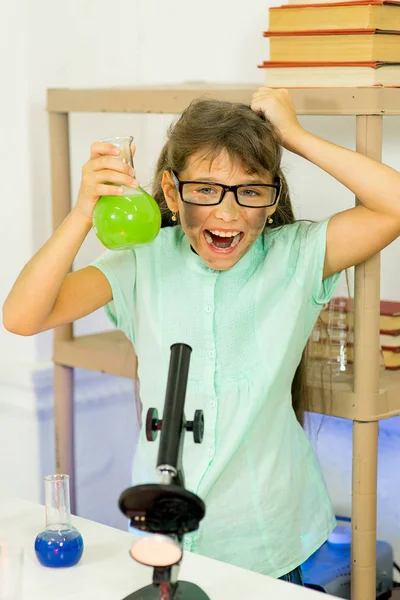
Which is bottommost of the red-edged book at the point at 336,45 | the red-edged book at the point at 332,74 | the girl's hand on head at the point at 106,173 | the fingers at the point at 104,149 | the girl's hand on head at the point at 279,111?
the girl's hand on head at the point at 106,173

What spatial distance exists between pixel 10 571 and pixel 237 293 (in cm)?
72

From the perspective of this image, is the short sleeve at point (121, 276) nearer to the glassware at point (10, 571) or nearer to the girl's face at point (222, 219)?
the girl's face at point (222, 219)

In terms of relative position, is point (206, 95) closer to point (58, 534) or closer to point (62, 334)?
point (62, 334)

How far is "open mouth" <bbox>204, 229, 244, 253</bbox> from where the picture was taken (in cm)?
164

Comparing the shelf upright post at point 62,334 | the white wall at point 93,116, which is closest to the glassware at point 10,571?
the shelf upright post at point 62,334

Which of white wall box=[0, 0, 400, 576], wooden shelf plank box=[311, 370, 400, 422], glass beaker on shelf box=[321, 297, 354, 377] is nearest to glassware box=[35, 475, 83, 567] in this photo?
wooden shelf plank box=[311, 370, 400, 422]

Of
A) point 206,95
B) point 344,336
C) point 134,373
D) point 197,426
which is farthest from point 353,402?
point 197,426

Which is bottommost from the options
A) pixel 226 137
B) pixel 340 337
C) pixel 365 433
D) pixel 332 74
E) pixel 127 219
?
pixel 365 433

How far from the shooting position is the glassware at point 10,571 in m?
1.16

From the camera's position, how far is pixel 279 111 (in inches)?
66.2

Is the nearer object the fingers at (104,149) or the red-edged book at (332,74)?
the fingers at (104,149)

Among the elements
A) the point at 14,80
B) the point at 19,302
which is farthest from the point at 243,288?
the point at 14,80

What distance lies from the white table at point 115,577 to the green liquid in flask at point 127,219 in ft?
1.43

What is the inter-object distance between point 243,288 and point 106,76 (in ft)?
3.73
